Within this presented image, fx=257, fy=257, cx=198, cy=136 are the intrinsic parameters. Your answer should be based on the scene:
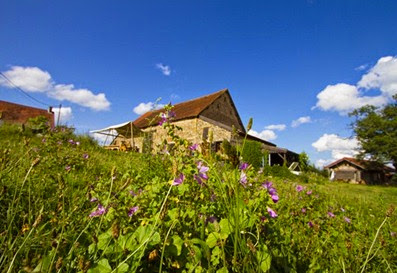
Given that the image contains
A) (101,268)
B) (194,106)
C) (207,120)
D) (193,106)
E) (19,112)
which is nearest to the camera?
(101,268)

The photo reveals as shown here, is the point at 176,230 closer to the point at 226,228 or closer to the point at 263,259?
the point at 226,228

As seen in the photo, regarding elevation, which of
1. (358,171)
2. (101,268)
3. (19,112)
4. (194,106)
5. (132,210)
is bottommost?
(101,268)

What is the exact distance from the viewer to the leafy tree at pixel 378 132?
108 feet

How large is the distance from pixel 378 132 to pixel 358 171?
26.7ft

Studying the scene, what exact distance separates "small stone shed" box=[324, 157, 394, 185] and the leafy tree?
3573 millimetres

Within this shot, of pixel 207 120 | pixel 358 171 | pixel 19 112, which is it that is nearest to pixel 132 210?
pixel 207 120

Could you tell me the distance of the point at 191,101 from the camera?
A: 2702 cm

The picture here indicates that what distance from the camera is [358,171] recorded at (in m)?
40.2

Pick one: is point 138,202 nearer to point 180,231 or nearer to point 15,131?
point 180,231

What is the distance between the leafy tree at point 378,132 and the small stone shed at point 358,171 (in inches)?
141

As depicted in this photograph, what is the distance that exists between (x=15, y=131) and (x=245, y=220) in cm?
679

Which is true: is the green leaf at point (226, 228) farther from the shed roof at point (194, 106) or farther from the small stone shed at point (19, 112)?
the small stone shed at point (19, 112)

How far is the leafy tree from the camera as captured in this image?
32.8m

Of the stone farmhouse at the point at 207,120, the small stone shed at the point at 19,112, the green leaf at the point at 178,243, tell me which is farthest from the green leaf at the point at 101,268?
the small stone shed at the point at 19,112
